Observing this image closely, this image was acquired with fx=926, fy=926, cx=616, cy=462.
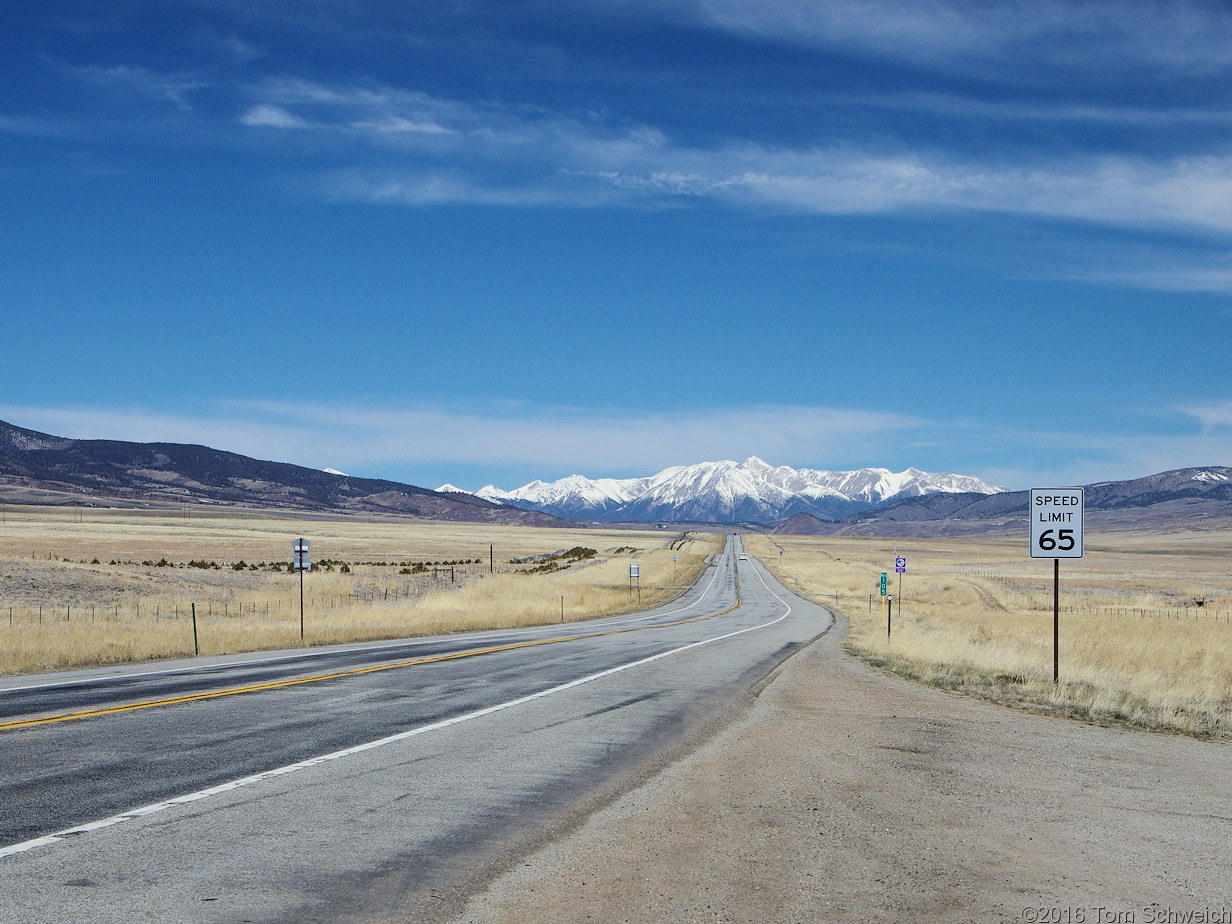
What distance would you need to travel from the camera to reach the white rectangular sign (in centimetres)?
1667

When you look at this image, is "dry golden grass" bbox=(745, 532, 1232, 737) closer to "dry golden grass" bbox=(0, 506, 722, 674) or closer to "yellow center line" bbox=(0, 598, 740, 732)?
"yellow center line" bbox=(0, 598, 740, 732)

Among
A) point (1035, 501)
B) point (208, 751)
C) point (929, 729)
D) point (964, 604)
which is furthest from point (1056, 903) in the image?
point (964, 604)

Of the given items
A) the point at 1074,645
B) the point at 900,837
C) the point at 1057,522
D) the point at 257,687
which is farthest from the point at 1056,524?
the point at 257,687

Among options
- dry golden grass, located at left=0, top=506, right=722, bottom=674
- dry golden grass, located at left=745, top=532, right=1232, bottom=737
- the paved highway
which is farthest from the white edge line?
dry golden grass, located at left=0, top=506, right=722, bottom=674

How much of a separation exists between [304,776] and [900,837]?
5.29 m

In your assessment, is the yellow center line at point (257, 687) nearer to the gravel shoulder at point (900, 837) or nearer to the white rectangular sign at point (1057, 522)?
the gravel shoulder at point (900, 837)

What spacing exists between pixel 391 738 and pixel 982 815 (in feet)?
20.7

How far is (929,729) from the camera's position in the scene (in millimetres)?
12031

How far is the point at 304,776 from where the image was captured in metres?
8.60

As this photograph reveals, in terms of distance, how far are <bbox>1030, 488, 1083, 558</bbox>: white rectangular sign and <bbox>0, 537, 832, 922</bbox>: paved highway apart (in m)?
5.97

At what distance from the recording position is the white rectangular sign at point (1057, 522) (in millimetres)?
16672

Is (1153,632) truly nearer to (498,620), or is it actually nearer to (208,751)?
(498,620)

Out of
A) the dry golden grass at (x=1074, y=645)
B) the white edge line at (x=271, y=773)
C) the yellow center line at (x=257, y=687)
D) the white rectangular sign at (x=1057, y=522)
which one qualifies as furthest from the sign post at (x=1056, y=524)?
the yellow center line at (x=257, y=687)

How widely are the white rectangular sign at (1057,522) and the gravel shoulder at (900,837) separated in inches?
214
